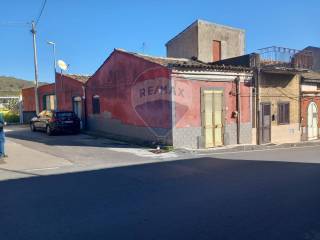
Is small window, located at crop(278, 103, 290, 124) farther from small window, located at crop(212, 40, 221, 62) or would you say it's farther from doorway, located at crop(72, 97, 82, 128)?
doorway, located at crop(72, 97, 82, 128)

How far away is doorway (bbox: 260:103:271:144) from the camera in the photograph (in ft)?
63.9

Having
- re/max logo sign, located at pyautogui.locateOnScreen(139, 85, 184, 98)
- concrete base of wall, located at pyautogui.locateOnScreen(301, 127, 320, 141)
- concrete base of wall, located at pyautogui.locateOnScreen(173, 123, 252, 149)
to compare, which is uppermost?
re/max logo sign, located at pyautogui.locateOnScreen(139, 85, 184, 98)

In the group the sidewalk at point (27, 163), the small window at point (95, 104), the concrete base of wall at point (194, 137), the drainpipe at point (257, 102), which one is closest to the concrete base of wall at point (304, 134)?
the drainpipe at point (257, 102)

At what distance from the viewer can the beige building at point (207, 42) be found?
28484 millimetres

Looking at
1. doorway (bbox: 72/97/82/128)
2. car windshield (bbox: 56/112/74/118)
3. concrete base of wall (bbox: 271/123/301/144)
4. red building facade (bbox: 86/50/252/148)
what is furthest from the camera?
doorway (bbox: 72/97/82/128)

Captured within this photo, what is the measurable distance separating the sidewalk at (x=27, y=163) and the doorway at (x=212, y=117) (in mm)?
7024

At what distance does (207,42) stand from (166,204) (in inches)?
950

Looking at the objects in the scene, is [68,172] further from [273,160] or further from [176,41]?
[176,41]

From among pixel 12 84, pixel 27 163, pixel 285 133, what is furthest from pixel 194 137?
pixel 12 84

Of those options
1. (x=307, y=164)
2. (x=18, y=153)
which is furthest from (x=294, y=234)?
(x=18, y=153)

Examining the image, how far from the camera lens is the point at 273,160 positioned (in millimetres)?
11992

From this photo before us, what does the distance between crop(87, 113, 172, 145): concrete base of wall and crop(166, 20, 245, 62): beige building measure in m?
9.73

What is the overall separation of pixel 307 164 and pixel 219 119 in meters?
6.48

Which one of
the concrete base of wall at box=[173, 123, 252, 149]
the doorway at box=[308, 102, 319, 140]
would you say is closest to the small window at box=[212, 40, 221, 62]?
the doorway at box=[308, 102, 319, 140]
